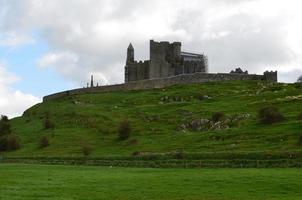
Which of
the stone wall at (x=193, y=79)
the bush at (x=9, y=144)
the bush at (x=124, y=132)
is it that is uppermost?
the stone wall at (x=193, y=79)

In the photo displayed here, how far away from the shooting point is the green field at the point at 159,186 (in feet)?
114

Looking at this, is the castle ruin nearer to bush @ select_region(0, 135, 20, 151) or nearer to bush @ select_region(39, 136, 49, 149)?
bush @ select_region(0, 135, 20, 151)

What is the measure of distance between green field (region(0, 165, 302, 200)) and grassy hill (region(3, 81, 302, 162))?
54.4 ft

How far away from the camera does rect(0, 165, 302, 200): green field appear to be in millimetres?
34625

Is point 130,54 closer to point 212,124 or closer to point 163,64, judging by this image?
point 163,64

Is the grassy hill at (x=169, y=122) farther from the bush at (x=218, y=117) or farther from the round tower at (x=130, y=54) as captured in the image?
the round tower at (x=130, y=54)

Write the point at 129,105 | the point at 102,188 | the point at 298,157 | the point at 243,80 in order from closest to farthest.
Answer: the point at 102,188
the point at 298,157
the point at 129,105
the point at 243,80

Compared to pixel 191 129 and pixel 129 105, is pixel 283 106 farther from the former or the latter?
pixel 129 105

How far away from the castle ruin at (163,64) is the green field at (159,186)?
105313 mm

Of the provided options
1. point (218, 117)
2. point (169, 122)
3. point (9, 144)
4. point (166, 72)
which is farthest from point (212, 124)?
point (166, 72)

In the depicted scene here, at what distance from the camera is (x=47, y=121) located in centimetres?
10544

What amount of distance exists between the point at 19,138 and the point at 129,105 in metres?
28.0

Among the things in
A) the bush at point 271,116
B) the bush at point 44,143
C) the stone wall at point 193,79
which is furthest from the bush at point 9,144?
the stone wall at point 193,79

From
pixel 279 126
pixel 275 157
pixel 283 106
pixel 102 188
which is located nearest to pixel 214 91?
pixel 283 106
